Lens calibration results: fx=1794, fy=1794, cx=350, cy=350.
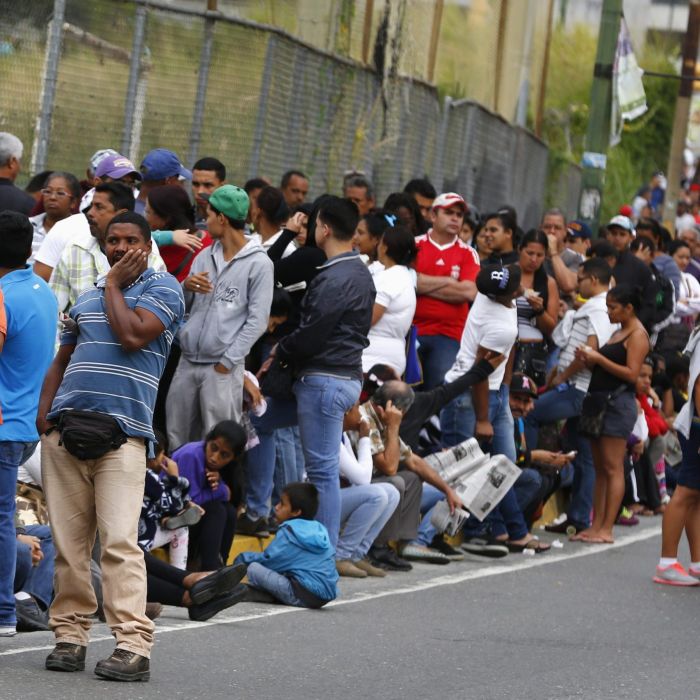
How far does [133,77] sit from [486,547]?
4.42 metres

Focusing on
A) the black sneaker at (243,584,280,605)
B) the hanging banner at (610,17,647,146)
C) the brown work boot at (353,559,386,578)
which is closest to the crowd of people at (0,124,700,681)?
the black sneaker at (243,584,280,605)

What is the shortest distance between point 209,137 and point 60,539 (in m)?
7.36

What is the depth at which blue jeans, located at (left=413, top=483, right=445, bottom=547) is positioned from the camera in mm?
12703

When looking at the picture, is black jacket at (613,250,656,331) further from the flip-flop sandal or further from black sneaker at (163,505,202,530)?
black sneaker at (163,505,202,530)

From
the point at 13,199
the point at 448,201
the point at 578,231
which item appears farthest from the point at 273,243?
the point at 578,231

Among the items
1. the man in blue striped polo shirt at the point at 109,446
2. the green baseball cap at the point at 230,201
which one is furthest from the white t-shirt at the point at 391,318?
the man in blue striped polo shirt at the point at 109,446

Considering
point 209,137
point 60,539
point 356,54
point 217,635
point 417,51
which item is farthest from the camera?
point 417,51

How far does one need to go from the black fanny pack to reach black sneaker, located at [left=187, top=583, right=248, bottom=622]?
1.81 meters

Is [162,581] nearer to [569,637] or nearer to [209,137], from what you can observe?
[569,637]

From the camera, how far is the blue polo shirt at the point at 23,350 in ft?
26.6

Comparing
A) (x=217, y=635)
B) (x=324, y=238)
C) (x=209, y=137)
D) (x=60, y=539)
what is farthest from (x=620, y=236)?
(x=60, y=539)

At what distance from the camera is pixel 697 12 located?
28.4 meters

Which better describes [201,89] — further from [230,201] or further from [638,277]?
[638,277]

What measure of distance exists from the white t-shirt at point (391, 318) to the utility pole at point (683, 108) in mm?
15941
